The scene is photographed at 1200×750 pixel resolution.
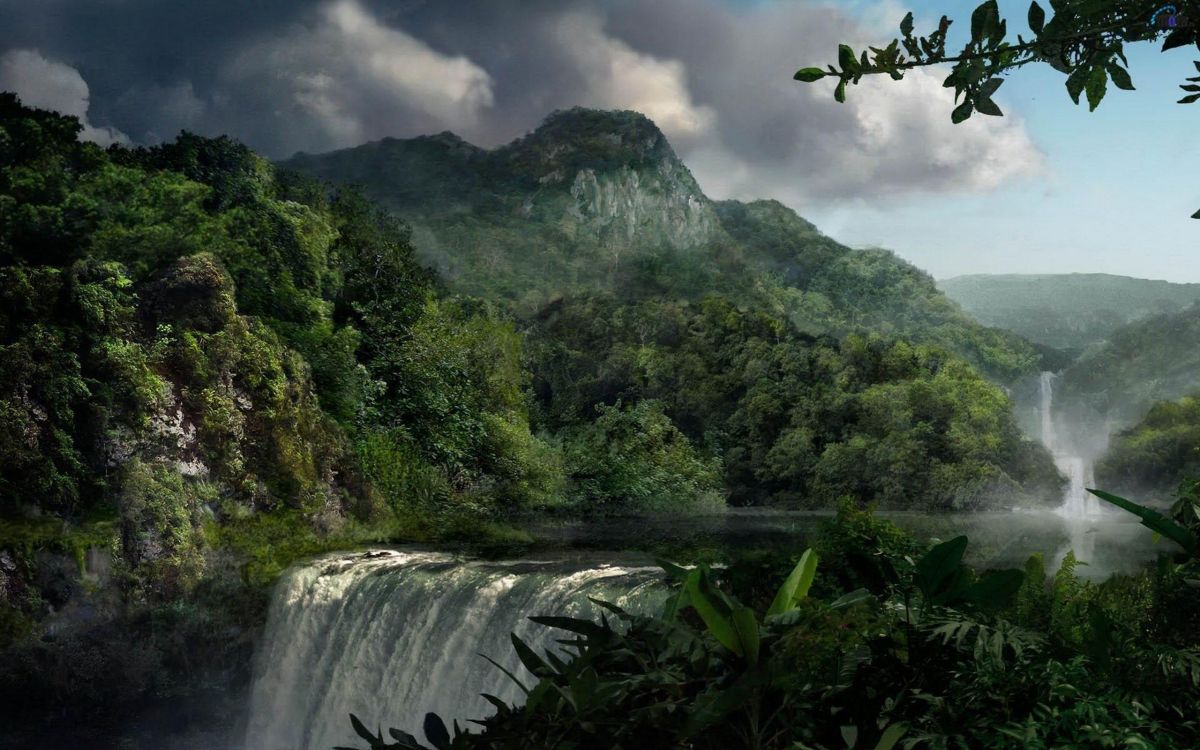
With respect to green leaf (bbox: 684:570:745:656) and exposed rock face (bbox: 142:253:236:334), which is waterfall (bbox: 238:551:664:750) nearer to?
exposed rock face (bbox: 142:253:236:334)

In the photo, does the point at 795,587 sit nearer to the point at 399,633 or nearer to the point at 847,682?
the point at 847,682

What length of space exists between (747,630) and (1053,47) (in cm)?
58

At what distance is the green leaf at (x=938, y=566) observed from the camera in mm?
974

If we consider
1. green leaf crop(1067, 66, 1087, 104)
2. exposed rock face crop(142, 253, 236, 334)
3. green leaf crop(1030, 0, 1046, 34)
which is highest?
exposed rock face crop(142, 253, 236, 334)

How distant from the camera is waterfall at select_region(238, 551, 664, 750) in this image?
4.43 metres

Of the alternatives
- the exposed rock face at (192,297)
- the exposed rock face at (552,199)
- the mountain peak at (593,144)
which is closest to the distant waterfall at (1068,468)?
the exposed rock face at (552,199)

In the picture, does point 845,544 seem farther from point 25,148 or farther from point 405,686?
point 25,148

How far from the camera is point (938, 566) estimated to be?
981mm

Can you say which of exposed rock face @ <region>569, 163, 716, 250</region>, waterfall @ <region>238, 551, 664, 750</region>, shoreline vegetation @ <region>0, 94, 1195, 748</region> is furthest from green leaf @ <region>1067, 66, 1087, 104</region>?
exposed rock face @ <region>569, 163, 716, 250</region>

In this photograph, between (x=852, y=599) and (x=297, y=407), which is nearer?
(x=852, y=599)

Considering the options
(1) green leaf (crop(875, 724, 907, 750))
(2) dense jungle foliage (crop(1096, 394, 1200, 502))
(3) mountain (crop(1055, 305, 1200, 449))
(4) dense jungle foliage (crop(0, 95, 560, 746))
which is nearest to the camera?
(1) green leaf (crop(875, 724, 907, 750))

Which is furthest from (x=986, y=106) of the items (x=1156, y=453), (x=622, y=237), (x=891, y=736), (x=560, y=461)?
(x=622, y=237)

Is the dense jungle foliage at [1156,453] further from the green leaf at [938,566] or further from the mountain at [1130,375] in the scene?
the green leaf at [938,566]

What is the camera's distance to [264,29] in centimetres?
1087
